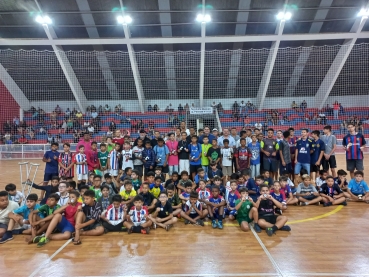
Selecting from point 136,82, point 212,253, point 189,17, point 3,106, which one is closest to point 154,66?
point 136,82

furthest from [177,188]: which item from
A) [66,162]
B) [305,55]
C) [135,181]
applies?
[305,55]

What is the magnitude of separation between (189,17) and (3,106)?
1306cm

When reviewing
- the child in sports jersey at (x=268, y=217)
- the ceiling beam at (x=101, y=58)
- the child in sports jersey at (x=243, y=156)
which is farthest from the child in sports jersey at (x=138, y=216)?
the ceiling beam at (x=101, y=58)

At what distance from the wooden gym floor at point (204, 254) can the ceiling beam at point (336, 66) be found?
13.1 m

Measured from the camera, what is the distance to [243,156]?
21.2 ft

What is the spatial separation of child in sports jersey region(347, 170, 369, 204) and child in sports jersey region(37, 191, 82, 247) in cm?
618

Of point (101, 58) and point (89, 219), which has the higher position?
point (101, 58)

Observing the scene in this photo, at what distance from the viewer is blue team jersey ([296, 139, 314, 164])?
6516 millimetres

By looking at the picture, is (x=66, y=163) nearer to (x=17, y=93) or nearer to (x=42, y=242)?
(x=42, y=242)

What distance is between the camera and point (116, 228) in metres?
4.28

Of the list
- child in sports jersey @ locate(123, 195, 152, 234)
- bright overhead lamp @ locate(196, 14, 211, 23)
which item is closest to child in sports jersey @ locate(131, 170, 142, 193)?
child in sports jersey @ locate(123, 195, 152, 234)

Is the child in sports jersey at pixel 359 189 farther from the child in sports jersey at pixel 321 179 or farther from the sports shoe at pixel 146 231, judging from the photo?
the sports shoe at pixel 146 231

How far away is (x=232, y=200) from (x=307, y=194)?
2123 millimetres

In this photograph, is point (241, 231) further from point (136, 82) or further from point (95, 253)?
point (136, 82)
